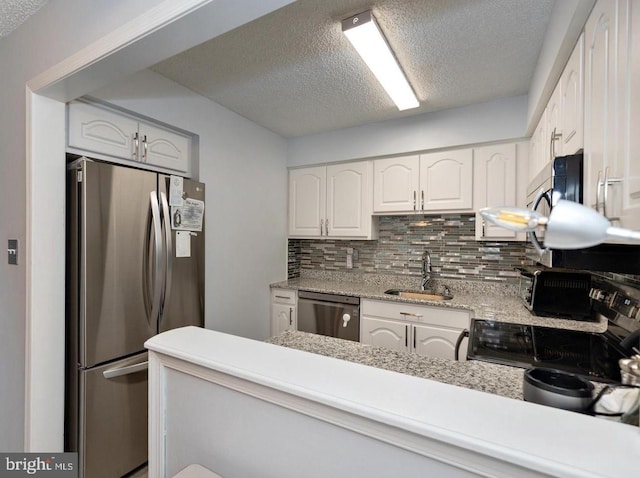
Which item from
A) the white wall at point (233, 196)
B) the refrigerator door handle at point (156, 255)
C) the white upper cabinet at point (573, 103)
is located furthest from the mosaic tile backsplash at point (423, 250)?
the refrigerator door handle at point (156, 255)

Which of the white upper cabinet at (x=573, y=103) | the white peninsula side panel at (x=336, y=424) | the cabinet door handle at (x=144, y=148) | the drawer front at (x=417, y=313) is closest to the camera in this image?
the white peninsula side panel at (x=336, y=424)

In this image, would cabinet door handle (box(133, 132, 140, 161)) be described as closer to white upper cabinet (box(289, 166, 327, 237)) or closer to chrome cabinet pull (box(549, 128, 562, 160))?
white upper cabinet (box(289, 166, 327, 237))

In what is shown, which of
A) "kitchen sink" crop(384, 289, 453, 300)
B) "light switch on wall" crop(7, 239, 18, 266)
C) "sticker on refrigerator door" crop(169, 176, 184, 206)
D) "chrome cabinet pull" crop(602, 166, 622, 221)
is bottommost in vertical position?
"kitchen sink" crop(384, 289, 453, 300)

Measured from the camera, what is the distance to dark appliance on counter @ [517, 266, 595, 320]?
1.85 meters

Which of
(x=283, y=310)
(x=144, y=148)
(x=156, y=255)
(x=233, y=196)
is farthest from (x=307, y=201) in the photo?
(x=156, y=255)

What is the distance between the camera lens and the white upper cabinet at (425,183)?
256 cm

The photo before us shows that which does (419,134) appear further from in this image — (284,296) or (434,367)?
(434,367)

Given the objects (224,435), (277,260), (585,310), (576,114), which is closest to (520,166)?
(585,310)

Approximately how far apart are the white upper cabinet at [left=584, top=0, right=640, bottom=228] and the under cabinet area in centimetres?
157

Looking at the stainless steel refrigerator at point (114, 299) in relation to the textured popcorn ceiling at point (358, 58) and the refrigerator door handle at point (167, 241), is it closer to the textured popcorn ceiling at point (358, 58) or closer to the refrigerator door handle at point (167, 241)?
the refrigerator door handle at point (167, 241)

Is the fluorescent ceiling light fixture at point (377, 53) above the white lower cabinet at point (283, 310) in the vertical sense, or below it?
above

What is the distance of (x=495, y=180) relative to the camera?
2443 mm

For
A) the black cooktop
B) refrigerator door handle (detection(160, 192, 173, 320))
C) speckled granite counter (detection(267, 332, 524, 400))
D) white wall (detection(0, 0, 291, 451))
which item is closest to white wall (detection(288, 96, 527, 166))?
the black cooktop

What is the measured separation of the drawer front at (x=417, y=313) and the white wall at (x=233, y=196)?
3.54ft
